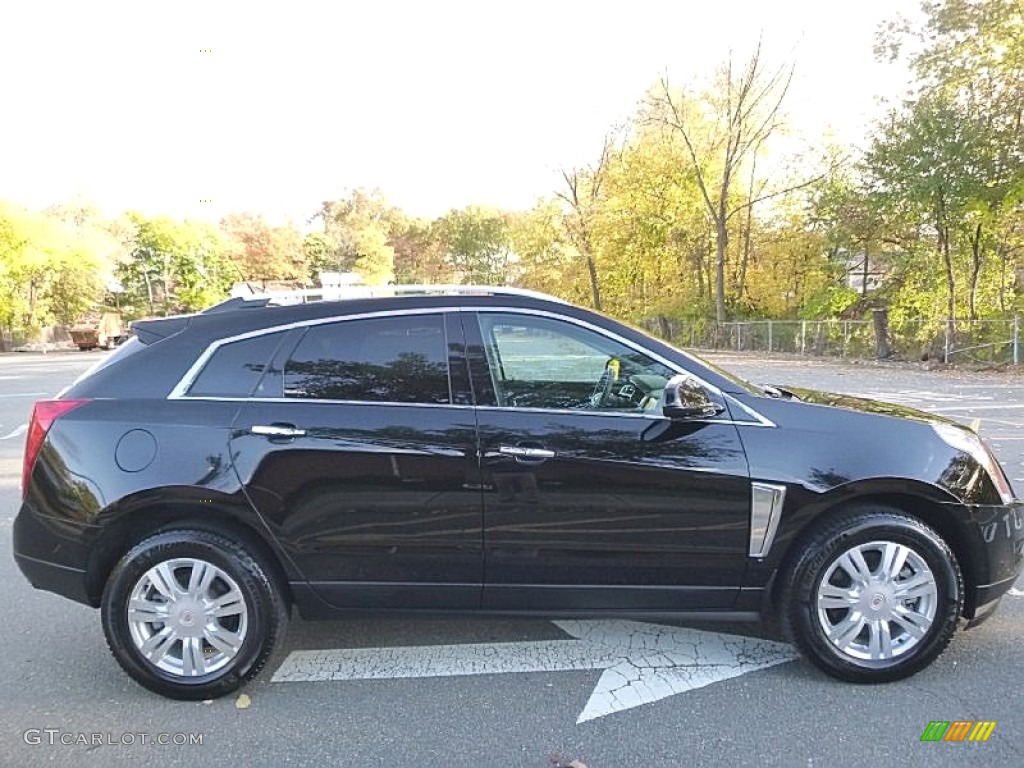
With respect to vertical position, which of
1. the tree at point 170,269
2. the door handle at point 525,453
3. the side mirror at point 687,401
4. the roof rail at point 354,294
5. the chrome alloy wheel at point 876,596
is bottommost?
the chrome alloy wheel at point 876,596

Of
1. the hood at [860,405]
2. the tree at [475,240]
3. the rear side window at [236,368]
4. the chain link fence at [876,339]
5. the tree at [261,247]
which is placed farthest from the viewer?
the tree at [475,240]

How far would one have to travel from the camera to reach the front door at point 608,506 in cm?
278

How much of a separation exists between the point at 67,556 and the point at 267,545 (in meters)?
0.84

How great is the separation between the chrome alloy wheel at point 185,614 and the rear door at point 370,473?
0.34m

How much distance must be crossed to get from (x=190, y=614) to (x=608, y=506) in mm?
1831

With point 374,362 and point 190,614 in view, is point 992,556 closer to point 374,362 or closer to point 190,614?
point 374,362

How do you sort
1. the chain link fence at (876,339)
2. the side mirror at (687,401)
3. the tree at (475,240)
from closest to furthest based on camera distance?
the side mirror at (687,401), the chain link fence at (876,339), the tree at (475,240)

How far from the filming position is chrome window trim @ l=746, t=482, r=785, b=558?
2785 millimetres

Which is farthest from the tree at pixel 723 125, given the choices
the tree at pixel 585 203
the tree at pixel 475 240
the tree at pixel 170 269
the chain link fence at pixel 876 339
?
the tree at pixel 170 269

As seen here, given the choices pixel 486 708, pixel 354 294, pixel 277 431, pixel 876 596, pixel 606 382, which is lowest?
pixel 486 708

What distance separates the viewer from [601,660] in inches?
122

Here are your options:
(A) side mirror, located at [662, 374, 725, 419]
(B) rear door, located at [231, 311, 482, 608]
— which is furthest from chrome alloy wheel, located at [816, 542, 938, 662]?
(B) rear door, located at [231, 311, 482, 608]

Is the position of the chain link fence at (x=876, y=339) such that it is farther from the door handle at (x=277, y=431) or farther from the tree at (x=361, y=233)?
the tree at (x=361, y=233)

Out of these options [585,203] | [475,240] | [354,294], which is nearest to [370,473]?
[354,294]
